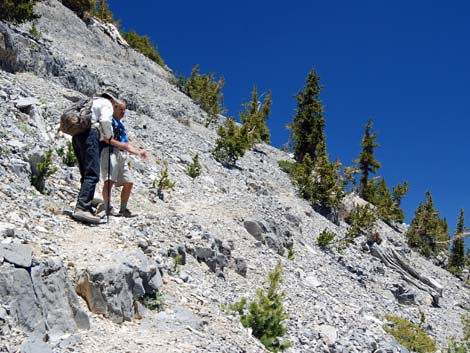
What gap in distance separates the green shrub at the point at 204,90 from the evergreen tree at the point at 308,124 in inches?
294

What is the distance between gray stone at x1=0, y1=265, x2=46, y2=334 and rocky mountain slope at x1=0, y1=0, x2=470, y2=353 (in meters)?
0.01

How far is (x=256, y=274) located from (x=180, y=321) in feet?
19.1

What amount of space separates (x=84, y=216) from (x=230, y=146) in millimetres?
17887

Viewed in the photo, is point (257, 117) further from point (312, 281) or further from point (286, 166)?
point (312, 281)

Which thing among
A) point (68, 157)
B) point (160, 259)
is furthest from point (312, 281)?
point (68, 157)

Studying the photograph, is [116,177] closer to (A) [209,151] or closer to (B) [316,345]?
(B) [316,345]

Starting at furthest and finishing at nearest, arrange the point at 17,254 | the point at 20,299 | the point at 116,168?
1. the point at 116,168
2. the point at 17,254
3. the point at 20,299

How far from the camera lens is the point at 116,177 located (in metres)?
9.59

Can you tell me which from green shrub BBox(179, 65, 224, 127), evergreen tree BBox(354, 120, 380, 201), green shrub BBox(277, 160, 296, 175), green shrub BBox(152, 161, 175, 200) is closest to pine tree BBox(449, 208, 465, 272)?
evergreen tree BBox(354, 120, 380, 201)

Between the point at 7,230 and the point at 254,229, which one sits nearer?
the point at 7,230

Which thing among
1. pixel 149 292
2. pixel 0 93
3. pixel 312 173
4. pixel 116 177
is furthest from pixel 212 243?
pixel 312 173

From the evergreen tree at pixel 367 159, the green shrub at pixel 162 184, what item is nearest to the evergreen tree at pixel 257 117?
the evergreen tree at pixel 367 159

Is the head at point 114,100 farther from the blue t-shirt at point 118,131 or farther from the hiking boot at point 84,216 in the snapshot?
the hiking boot at point 84,216

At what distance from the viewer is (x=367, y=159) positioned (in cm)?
5062
